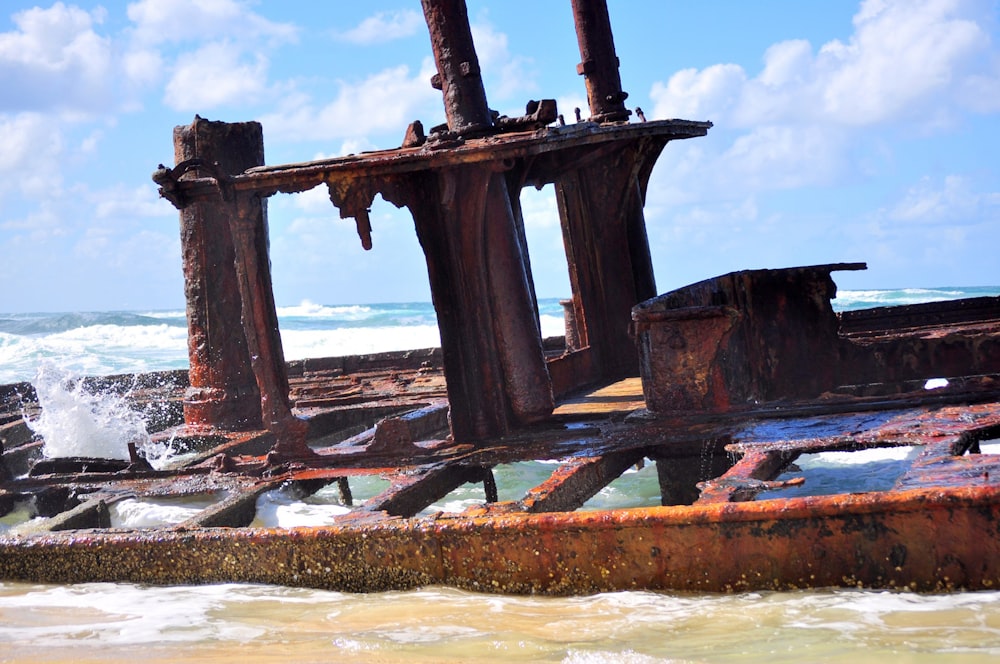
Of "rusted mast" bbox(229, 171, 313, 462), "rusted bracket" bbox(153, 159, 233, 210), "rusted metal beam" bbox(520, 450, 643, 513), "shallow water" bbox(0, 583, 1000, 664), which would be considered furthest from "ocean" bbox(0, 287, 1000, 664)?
"rusted bracket" bbox(153, 159, 233, 210)

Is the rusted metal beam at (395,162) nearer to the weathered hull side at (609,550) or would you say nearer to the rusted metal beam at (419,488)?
the rusted metal beam at (419,488)

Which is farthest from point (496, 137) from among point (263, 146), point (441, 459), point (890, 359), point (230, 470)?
point (263, 146)

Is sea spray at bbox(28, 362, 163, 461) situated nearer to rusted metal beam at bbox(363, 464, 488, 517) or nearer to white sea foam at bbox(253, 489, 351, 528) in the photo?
white sea foam at bbox(253, 489, 351, 528)

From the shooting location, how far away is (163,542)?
4.59 m

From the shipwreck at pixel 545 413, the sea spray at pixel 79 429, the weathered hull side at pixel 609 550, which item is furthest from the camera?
the sea spray at pixel 79 429

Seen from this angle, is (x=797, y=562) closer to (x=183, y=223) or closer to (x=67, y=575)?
(x=67, y=575)

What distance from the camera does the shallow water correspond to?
3230 millimetres

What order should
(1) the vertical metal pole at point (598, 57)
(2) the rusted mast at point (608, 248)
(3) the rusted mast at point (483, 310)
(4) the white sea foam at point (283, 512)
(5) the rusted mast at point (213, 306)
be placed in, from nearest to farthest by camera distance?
(4) the white sea foam at point (283, 512)
(3) the rusted mast at point (483, 310)
(5) the rusted mast at point (213, 306)
(2) the rusted mast at point (608, 248)
(1) the vertical metal pole at point (598, 57)

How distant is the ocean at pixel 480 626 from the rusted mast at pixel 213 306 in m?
3.52

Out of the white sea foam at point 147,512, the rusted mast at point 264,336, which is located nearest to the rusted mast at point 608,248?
the rusted mast at point 264,336

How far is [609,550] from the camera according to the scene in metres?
3.87

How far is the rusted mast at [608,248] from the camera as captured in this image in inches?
333

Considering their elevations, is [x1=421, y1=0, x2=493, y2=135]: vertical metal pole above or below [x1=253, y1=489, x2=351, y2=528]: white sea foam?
above

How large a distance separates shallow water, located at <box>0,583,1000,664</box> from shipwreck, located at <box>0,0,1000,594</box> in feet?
0.34
